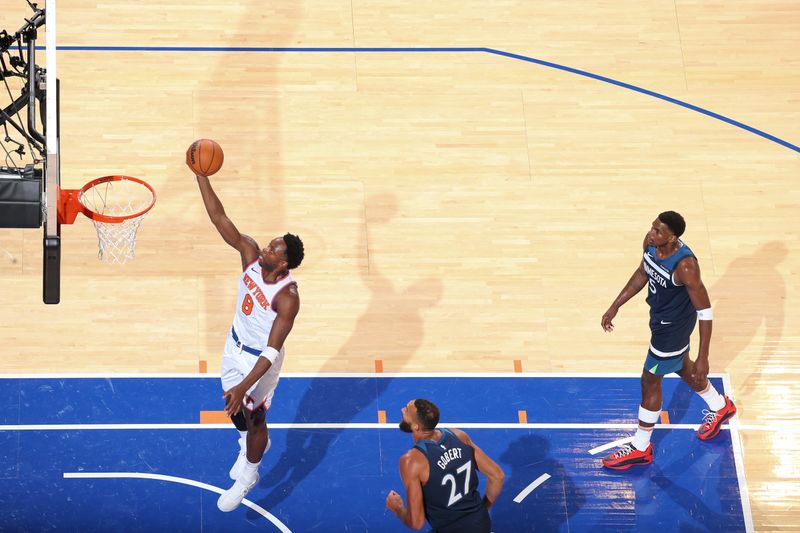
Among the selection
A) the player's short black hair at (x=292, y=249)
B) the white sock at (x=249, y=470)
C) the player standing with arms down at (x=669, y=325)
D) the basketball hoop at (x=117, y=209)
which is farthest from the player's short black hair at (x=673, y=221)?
the basketball hoop at (x=117, y=209)

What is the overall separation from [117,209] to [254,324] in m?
2.66

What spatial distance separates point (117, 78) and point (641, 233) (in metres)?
5.35

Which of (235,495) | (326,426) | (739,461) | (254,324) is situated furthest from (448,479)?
(739,461)

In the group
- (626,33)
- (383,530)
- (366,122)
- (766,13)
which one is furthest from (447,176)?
(766,13)

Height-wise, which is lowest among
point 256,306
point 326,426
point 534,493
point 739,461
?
→ point 534,493

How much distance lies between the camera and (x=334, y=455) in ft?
27.2

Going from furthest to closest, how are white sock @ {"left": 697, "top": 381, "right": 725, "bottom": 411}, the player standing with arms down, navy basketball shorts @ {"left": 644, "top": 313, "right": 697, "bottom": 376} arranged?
white sock @ {"left": 697, "top": 381, "right": 725, "bottom": 411} < navy basketball shorts @ {"left": 644, "top": 313, "right": 697, "bottom": 376} < the player standing with arms down

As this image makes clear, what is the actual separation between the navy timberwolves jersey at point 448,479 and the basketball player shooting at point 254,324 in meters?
1.39

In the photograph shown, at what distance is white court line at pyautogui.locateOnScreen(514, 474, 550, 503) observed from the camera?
321 inches

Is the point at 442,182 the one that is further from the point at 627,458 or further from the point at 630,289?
the point at 627,458

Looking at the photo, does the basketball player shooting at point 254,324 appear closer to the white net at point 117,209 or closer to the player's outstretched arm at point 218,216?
the player's outstretched arm at point 218,216

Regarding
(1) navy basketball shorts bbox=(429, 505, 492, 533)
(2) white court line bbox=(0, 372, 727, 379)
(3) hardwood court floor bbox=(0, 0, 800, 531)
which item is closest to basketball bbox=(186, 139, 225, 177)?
(3) hardwood court floor bbox=(0, 0, 800, 531)

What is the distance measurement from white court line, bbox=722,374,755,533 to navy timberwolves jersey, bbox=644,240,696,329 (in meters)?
1.48

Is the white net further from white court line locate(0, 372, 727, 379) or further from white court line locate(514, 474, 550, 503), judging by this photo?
white court line locate(514, 474, 550, 503)
